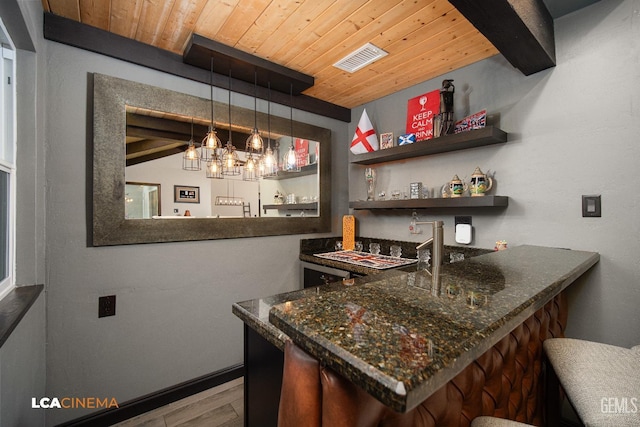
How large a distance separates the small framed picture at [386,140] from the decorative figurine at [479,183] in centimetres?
80

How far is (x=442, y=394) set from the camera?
66cm

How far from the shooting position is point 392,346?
20.0 inches

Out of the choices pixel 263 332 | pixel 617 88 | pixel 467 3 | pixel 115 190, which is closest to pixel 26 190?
pixel 115 190

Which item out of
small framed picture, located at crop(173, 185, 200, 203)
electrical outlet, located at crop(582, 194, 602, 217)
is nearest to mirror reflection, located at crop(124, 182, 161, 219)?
small framed picture, located at crop(173, 185, 200, 203)

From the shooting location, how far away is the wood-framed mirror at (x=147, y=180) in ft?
5.72

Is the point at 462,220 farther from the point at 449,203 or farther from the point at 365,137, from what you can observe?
the point at 365,137

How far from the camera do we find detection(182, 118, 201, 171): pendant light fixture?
2115mm

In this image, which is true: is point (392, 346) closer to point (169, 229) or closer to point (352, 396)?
point (352, 396)

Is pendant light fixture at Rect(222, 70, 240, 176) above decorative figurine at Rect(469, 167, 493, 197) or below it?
above

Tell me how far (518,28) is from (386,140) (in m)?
1.33

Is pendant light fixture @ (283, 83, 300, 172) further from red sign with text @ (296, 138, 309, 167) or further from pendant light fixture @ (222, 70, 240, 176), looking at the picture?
pendant light fixture @ (222, 70, 240, 176)

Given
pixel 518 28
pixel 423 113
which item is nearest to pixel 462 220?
pixel 423 113

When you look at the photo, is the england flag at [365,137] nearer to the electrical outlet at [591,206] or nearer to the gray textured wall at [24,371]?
the electrical outlet at [591,206]

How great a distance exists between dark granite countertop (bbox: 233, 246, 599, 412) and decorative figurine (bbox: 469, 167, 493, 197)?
0.93m
